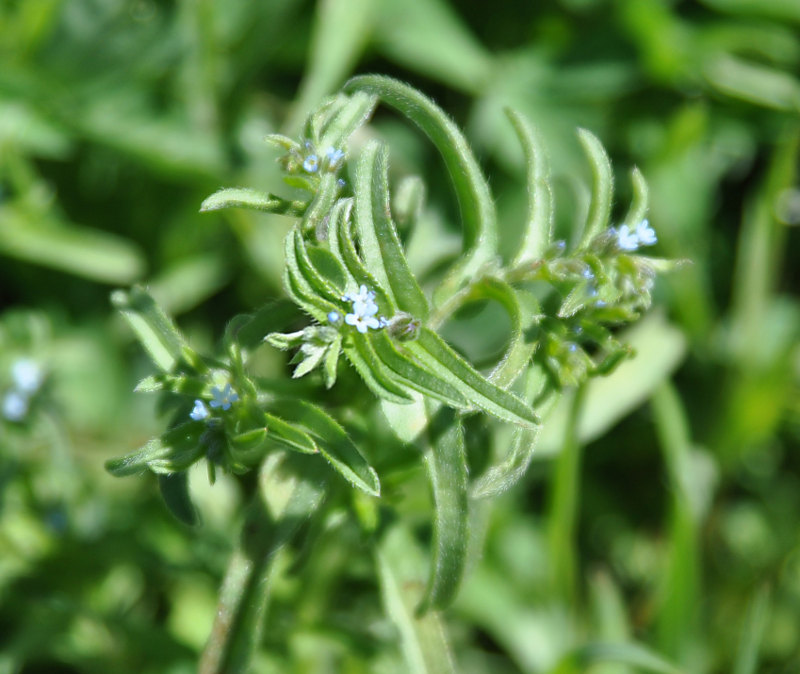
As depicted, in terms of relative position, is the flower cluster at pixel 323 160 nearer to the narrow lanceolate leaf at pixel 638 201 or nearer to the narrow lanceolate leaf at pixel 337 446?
the narrow lanceolate leaf at pixel 337 446

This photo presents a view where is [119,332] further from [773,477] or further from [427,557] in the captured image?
[773,477]

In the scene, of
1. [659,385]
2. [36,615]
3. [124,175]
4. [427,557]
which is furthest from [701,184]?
[36,615]

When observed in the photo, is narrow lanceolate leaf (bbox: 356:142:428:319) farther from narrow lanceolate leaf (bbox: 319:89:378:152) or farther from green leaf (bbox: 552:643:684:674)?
green leaf (bbox: 552:643:684:674)

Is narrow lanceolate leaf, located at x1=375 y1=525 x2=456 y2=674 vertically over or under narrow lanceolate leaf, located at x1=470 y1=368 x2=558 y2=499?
under

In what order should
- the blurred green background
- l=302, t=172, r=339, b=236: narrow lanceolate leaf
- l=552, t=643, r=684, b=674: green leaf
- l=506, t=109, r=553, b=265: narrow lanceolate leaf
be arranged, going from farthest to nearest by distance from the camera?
1. the blurred green background
2. l=552, t=643, r=684, b=674: green leaf
3. l=506, t=109, r=553, b=265: narrow lanceolate leaf
4. l=302, t=172, r=339, b=236: narrow lanceolate leaf

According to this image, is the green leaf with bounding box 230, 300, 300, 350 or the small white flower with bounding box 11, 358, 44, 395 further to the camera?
the small white flower with bounding box 11, 358, 44, 395

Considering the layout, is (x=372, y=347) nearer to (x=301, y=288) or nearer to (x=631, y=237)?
(x=301, y=288)

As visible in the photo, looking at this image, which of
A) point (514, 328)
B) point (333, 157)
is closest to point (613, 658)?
point (514, 328)

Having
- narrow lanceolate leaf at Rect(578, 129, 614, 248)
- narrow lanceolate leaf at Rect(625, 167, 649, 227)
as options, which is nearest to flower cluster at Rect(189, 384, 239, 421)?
narrow lanceolate leaf at Rect(578, 129, 614, 248)
